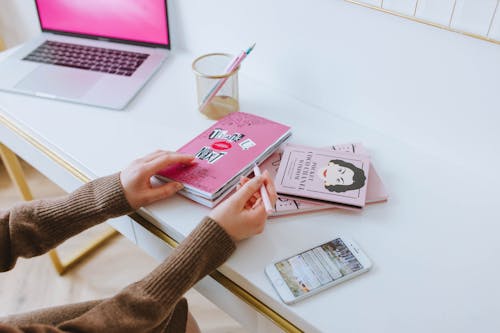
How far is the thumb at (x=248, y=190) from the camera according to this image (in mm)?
760

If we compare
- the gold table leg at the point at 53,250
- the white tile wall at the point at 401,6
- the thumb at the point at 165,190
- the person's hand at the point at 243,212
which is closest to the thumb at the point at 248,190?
the person's hand at the point at 243,212

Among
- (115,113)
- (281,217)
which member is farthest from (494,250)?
(115,113)

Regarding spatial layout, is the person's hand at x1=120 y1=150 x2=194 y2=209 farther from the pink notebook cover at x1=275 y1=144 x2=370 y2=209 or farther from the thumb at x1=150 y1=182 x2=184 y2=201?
the pink notebook cover at x1=275 y1=144 x2=370 y2=209

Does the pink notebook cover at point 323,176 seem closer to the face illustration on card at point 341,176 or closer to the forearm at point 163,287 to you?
the face illustration on card at point 341,176

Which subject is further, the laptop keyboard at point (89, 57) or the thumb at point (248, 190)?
the laptop keyboard at point (89, 57)

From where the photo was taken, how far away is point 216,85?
975 mm

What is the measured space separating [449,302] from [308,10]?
62cm

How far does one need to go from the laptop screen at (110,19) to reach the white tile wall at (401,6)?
55cm

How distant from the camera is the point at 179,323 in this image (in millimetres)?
833

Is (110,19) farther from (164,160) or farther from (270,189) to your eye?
(270,189)

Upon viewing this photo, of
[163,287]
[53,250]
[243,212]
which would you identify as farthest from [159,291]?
[53,250]

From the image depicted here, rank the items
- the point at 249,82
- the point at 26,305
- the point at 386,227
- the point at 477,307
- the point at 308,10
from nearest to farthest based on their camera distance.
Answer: the point at 477,307 < the point at 386,227 < the point at 308,10 < the point at 249,82 < the point at 26,305

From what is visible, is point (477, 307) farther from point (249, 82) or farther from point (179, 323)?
point (249, 82)

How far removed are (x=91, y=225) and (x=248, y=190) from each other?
11.6 inches
